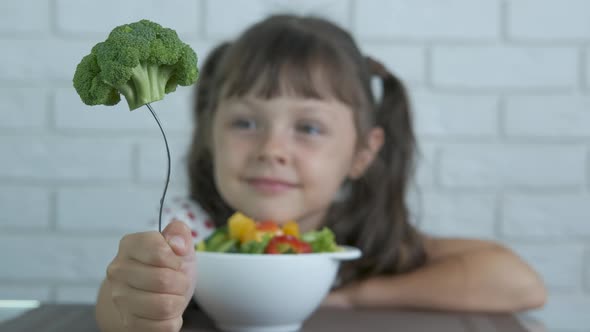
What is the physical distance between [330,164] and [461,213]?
38 centimetres

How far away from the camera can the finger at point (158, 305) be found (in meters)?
0.55

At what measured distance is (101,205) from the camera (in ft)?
4.74

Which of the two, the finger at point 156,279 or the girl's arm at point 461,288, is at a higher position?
the finger at point 156,279

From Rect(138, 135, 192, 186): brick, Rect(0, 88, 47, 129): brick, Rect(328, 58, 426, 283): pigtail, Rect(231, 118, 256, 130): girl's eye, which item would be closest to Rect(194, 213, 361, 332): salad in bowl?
Rect(231, 118, 256, 130): girl's eye

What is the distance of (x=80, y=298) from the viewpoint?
147cm

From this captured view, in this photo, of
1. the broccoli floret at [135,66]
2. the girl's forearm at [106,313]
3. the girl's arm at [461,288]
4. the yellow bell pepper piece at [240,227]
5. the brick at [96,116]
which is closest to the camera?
the broccoli floret at [135,66]

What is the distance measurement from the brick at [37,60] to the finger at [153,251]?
0.94 meters

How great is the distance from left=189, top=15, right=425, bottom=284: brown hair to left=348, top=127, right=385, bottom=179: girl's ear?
0.02 metres

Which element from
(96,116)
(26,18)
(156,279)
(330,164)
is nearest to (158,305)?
(156,279)

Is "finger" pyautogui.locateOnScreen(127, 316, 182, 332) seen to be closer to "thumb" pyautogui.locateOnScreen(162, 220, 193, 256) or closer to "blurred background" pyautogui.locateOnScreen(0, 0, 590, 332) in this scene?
"thumb" pyautogui.locateOnScreen(162, 220, 193, 256)

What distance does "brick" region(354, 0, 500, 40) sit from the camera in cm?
144

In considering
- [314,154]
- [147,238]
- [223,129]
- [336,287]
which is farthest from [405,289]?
[147,238]

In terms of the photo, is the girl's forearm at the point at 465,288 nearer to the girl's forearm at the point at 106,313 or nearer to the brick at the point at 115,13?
the girl's forearm at the point at 106,313

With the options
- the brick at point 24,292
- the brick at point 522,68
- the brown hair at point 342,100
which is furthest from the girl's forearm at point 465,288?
the brick at point 24,292
